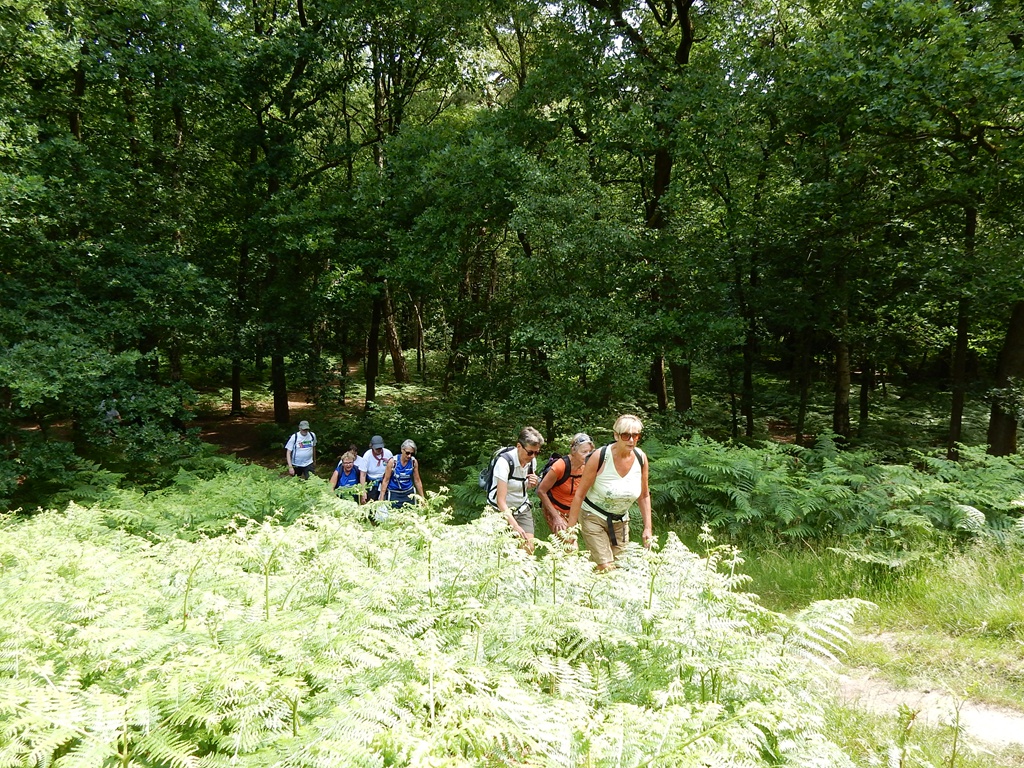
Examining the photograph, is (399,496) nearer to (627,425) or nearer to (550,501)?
(550,501)

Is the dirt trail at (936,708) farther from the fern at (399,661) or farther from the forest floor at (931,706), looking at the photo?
the fern at (399,661)

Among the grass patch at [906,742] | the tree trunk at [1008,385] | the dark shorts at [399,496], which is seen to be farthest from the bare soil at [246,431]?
the tree trunk at [1008,385]

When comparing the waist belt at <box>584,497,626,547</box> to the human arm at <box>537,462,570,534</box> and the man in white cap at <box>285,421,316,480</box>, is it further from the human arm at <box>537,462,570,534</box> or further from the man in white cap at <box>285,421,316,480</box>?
the man in white cap at <box>285,421,316,480</box>

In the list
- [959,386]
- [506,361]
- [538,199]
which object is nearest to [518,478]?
[538,199]

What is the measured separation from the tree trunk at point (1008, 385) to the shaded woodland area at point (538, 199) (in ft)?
0.22

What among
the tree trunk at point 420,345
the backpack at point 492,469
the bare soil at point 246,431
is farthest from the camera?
the tree trunk at point 420,345

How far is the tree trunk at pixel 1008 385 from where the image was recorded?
34.9ft

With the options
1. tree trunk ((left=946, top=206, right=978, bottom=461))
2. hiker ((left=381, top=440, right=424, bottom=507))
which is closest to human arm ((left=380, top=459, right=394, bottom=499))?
hiker ((left=381, top=440, right=424, bottom=507))

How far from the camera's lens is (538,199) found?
1134 cm

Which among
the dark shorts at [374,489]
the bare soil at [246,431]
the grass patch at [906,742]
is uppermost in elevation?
the grass patch at [906,742]

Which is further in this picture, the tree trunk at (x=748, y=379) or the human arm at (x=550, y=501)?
the tree trunk at (x=748, y=379)

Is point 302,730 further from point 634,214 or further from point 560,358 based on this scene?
point 634,214

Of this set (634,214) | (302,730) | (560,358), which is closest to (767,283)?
(634,214)

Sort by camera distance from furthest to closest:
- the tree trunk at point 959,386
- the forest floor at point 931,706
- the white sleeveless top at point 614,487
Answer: the tree trunk at point 959,386
the white sleeveless top at point 614,487
the forest floor at point 931,706
